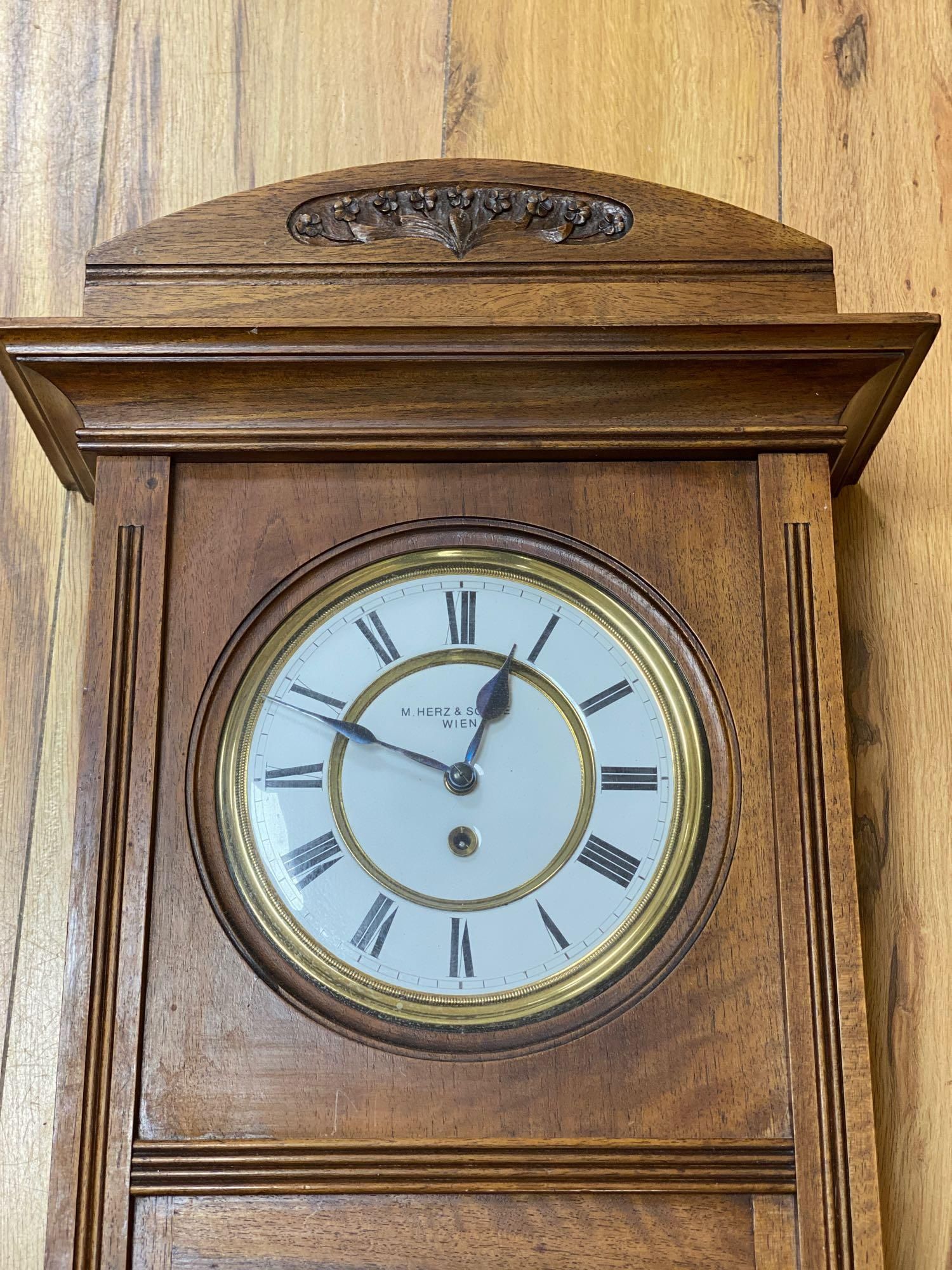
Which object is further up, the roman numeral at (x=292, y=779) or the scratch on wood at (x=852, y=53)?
the scratch on wood at (x=852, y=53)

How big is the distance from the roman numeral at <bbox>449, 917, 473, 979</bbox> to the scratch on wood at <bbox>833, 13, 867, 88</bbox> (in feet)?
3.15

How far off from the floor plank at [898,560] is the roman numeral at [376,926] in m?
0.43

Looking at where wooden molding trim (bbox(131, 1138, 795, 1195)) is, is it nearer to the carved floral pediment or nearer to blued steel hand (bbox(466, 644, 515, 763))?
blued steel hand (bbox(466, 644, 515, 763))

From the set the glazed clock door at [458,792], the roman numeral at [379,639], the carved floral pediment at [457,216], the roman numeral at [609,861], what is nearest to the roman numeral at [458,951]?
the glazed clock door at [458,792]

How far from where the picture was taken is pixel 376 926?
105cm

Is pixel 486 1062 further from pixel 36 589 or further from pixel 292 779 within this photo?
pixel 36 589

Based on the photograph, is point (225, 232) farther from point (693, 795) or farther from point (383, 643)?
point (693, 795)

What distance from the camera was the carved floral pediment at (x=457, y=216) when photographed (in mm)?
1171

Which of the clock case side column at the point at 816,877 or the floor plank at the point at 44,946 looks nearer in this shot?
the clock case side column at the point at 816,877

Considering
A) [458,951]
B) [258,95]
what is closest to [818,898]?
[458,951]

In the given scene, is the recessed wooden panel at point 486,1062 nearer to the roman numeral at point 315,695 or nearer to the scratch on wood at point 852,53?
the roman numeral at point 315,695

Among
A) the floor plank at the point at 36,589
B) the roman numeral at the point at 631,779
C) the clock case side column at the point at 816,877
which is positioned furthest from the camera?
the floor plank at the point at 36,589

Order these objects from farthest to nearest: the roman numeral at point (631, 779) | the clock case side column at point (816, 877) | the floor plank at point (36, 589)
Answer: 1. the floor plank at point (36, 589)
2. the roman numeral at point (631, 779)
3. the clock case side column at point (816, 877)

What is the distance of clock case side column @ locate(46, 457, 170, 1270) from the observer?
0.96 m
